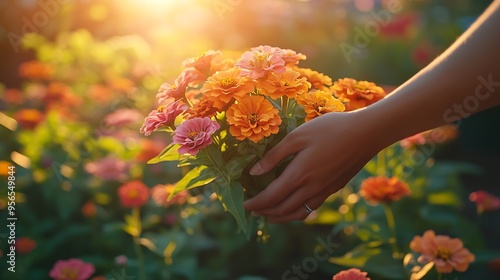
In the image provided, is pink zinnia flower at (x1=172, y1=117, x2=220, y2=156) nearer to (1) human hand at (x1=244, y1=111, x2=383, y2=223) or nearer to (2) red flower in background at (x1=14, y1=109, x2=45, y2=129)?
(1) human hand at (x1=244, y1=111, x2=383, y2=223)

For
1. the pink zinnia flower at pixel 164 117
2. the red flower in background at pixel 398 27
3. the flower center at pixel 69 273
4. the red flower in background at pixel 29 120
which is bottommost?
the flower center at pixel 69 273

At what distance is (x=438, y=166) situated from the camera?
242 cm

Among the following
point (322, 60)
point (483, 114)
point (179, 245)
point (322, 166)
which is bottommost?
point (322, 166)

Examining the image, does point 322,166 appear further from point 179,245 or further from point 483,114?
point 483,114

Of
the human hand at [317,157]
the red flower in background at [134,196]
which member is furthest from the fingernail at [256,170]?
the red flower in background at [134,196]

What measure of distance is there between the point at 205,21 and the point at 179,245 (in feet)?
6.24

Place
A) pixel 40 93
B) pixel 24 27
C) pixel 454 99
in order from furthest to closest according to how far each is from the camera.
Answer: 1. pixel 24 27
2. pixel 40 93
3. pixel 454 99

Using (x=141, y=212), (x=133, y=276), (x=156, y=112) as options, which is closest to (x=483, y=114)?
(x=141, y=212)

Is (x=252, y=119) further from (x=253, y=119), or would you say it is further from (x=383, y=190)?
(x=383, y=190)

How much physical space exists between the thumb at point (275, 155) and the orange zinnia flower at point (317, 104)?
0.09 meters

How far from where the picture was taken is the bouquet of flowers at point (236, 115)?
3.65ft

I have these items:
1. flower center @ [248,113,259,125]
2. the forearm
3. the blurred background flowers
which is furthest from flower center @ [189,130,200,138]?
the blurred background flowers

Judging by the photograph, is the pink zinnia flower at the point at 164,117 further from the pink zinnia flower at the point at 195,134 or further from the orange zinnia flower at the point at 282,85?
the orange zinnia flower at the point at 282,85

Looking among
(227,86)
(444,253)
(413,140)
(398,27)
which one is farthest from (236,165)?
(398,27)
